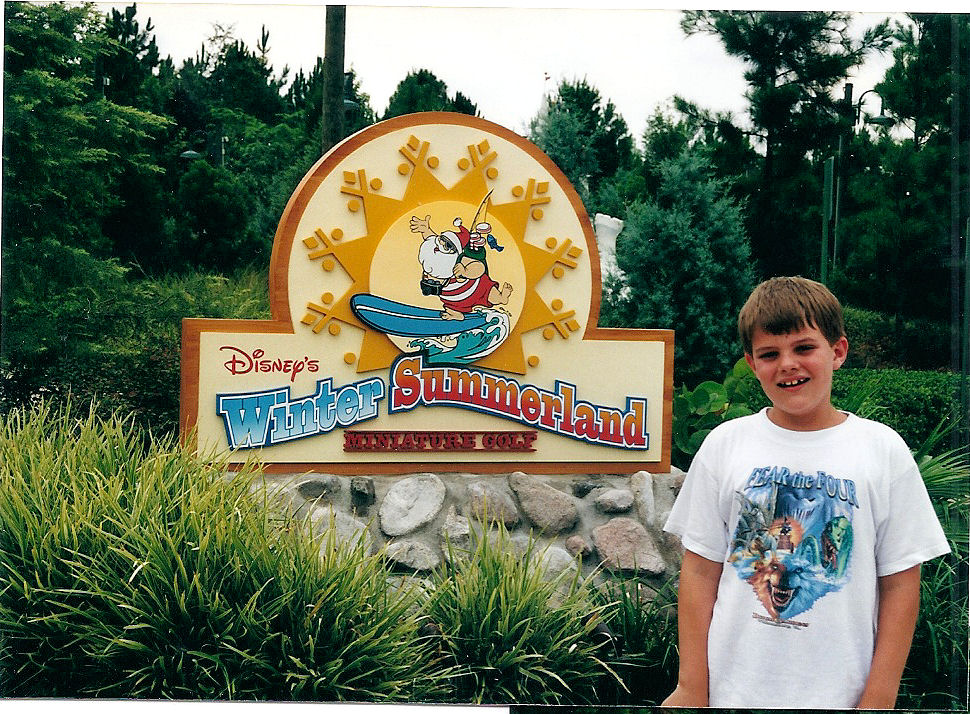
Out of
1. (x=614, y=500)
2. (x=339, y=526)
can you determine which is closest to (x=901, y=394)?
(x=614, y=500)

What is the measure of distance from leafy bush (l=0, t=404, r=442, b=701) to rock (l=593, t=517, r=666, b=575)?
101 cm

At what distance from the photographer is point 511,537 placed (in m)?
4.52

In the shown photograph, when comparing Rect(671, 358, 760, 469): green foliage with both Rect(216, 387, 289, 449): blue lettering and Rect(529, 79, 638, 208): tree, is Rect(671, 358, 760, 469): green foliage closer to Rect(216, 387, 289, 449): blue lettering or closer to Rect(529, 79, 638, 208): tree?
Rect(529, 79, 638, 208): tree

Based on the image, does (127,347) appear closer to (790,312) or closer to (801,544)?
(790,312)

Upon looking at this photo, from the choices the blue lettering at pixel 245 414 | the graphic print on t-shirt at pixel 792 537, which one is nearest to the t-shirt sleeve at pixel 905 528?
the graphic print on t-shirt at pixel 792 537

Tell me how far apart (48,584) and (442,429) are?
6.45 feet

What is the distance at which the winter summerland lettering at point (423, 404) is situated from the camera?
176 inches

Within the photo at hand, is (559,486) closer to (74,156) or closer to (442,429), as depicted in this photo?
(442,429)

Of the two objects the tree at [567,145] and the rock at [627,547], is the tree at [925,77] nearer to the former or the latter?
the tree at [567,145]

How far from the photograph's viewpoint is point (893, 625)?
4.03 m

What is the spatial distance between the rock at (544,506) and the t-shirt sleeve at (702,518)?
587mm

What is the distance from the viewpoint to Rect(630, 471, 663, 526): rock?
4.64 metres

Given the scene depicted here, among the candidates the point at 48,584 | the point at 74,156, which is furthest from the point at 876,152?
the point at 48,584

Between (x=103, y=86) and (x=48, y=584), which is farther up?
(x=103, y=86)
